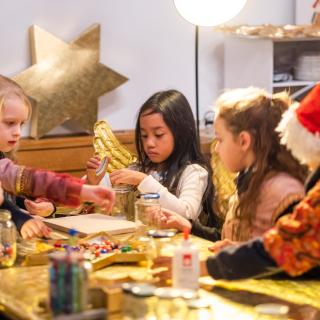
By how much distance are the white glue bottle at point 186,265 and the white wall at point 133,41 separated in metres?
2.80

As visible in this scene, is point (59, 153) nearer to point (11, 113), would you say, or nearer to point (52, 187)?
point (11, 113)

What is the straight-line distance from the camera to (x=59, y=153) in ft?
15.8

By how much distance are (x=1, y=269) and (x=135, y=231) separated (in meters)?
0.57

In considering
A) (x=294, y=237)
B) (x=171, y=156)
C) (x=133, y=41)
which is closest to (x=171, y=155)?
(x=171, y=156)

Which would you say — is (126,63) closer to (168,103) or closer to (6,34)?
(6,34)

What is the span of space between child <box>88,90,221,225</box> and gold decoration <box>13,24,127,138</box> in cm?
126

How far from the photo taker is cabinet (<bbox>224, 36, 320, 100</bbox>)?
5.29 m

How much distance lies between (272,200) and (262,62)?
2832mm

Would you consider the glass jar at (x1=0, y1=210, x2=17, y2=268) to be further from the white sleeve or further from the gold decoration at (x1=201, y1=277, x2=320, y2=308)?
the white sleeve

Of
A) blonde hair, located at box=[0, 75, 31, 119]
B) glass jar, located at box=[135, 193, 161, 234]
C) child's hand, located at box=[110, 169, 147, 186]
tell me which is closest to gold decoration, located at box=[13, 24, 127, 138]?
child's hand, located at box=[110, 169, 147, 186]

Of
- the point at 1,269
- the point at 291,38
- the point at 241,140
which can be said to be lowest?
the point at 1,269

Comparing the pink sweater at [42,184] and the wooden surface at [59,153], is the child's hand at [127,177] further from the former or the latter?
the wooden surface at [59,153]

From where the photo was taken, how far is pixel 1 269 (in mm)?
2555

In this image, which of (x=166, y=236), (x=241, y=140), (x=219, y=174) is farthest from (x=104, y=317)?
(x=219, y=174)
